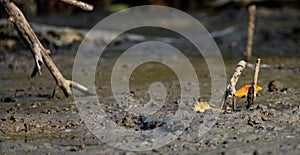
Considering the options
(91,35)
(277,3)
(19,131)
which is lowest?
(19,131)

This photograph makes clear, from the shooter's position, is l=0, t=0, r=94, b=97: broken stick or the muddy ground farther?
l=0, t=0, r=94, b=97: broken stick

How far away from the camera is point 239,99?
521 cm

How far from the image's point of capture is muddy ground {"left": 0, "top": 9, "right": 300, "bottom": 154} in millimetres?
3896

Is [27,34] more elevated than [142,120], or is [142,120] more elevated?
[27,34]

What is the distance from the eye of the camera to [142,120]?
180 inches

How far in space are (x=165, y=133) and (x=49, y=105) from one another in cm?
155

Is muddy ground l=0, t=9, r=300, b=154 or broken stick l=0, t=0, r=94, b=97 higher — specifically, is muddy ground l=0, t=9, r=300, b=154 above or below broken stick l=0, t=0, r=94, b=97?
below

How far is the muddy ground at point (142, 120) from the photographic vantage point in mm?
3896

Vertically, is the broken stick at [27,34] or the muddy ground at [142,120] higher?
the broken stick at [27,34]

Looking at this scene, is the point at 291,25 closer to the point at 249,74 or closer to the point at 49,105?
the point at 249,74

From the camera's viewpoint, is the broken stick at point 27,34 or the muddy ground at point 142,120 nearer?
the muddy ground at point 142,120

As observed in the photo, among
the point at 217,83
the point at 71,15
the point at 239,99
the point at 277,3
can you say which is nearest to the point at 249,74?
A: the point at 217,83

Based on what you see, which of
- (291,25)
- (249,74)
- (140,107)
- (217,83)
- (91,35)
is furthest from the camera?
(291,25)

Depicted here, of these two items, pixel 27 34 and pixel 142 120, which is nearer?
pixel 142 120
